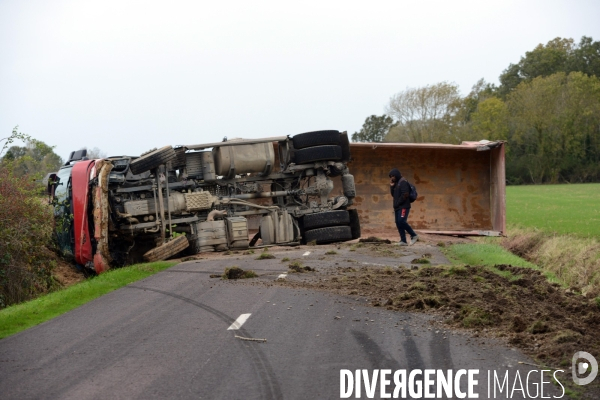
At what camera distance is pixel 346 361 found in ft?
22.9

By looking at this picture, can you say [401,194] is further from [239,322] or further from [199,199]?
[239,322]

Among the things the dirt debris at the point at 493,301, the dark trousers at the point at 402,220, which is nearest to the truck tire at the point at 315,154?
the dark trousers at the point at 402,220

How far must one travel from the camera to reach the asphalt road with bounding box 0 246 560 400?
6.46 m

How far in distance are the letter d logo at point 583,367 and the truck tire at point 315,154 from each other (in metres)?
12.4

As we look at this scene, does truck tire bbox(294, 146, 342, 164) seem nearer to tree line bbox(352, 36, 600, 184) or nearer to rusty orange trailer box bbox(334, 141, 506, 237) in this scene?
rusty orange trailer box bbox(334, 141, 506, 237)

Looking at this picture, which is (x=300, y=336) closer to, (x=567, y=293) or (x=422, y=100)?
(x=567, y=293)

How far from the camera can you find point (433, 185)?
2269cm

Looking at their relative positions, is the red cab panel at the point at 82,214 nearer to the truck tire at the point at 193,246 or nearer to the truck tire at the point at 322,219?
the truck tire at the point at 193,246

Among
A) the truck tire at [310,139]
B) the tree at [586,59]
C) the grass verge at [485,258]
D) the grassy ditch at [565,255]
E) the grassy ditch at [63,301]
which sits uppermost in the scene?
the tree at [586,59]

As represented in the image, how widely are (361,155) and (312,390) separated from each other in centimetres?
1707

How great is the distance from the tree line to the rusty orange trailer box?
59.9 m

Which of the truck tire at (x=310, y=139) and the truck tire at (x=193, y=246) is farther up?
the truck tire at (x=310, y=139)

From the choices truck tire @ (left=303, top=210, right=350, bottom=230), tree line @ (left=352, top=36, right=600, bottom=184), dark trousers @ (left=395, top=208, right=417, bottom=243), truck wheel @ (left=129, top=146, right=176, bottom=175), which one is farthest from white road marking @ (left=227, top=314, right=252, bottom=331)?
tree line @ (left=352, top=36, right=600, bottom=184)

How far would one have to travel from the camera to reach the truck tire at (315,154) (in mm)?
19000
